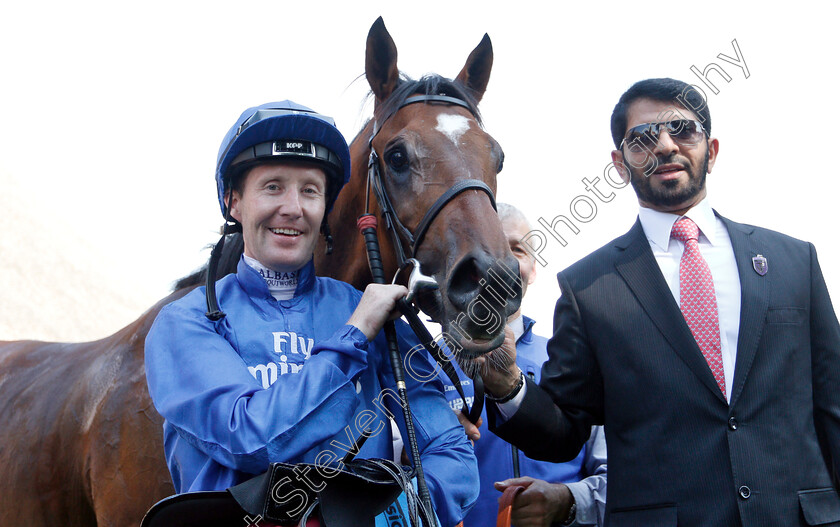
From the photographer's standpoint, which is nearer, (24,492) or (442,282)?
Answer: (442,282)

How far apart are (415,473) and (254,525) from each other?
16.6 inches

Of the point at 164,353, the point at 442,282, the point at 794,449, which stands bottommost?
the point at 794,449

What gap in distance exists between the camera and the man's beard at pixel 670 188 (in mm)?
2422

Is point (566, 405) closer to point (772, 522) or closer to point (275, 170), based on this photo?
point (772, 522)

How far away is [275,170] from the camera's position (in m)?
2.14

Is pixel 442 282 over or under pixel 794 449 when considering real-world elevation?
over

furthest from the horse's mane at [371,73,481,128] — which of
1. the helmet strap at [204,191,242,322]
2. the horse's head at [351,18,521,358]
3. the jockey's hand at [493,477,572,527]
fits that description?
the jockey's hand at [493,477,572,527]

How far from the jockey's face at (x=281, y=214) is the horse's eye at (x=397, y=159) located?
1.33ft

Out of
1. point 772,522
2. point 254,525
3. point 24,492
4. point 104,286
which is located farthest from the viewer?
point 104,286

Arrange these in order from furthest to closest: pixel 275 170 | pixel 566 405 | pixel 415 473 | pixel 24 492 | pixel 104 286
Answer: pixel 104 286
pixel 24 492
pixel 566 405
pixel 275 170
pixel 415 473

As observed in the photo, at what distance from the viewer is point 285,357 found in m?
1.97

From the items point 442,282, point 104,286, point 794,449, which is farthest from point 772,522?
point 104,286

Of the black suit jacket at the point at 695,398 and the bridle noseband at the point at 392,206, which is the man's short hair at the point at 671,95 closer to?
the black suit jacket at the point at 695,398

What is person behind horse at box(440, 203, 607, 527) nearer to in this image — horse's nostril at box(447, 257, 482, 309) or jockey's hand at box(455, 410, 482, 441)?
jockey's hand at box(455, 410, 482, 441)
